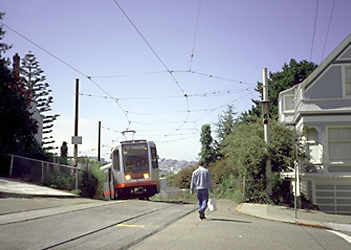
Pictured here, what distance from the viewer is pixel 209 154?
59.7 m

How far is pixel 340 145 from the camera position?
2095 cm

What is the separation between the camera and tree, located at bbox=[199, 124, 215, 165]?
194 feet

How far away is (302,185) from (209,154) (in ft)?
122

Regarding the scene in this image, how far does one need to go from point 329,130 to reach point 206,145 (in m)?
39.5

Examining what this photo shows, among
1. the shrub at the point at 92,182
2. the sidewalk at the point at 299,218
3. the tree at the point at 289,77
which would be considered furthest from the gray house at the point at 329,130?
the tree at the point at 289,77

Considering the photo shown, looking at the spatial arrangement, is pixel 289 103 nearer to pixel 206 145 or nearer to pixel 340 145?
pixel 340 145

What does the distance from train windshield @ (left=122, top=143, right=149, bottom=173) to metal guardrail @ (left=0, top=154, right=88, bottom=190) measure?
139 inches

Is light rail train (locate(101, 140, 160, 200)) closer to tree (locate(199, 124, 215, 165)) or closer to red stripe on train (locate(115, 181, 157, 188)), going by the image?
red stripe on train (locate(115, 181, 157, 188))

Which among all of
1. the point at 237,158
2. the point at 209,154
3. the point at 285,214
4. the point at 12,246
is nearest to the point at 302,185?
the point at 237,158

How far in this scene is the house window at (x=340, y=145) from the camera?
820 inches

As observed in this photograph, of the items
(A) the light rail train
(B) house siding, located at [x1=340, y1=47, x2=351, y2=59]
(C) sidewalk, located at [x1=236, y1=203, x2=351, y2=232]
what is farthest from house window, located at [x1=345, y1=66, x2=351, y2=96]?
(A) the light rail train

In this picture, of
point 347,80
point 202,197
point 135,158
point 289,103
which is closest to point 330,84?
point 347,80

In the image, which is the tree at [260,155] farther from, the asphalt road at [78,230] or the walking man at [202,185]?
the asphalt road at [78,230]

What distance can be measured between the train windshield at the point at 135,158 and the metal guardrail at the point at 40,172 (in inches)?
139
